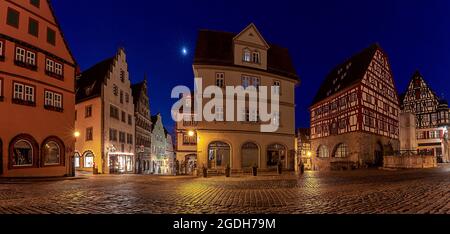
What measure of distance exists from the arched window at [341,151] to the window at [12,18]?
40055 mm

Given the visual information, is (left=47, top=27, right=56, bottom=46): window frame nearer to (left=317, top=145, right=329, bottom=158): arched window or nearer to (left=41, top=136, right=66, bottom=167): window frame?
(left=41, top=136, right=66, bottom=167): window frame

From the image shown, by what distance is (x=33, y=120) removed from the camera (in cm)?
2619

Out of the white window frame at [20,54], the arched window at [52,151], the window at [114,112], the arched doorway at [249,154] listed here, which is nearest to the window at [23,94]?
the white window frame at [20,54]

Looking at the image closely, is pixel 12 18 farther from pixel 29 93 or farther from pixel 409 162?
pixel 409 162

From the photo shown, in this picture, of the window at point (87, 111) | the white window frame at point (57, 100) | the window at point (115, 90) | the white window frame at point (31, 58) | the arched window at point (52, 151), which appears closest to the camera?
A: the white window frame at point (31, 58)

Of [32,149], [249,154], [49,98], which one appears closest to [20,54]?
[49,98]

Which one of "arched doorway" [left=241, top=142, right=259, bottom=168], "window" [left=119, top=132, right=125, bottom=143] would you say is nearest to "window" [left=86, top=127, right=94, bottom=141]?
"window" [left=119, top=132, right=125, bottom=143]

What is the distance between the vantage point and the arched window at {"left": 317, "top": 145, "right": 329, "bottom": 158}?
175ft

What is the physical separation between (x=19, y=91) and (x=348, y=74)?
135 feet

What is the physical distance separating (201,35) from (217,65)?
4592 mm

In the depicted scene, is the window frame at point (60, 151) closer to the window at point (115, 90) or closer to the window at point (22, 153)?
the window at point (22, 153)

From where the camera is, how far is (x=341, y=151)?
49062 millimetres

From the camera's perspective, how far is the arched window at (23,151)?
79.7 ft
